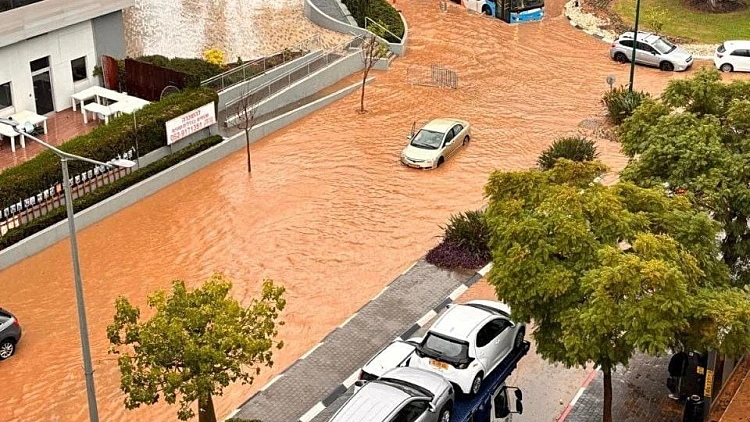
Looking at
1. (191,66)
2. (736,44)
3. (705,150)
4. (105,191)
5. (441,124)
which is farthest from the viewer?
(736,44)

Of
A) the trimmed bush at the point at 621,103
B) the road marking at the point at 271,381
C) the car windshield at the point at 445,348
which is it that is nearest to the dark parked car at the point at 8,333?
the road marking at the point at 271,381

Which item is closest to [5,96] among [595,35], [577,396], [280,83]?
[280,83]

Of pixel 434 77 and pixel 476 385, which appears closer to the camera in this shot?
pixel 476 385

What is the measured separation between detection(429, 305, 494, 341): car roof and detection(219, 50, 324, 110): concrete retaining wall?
56.1 feet

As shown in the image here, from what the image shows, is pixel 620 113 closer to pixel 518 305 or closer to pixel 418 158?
pixel 418 158

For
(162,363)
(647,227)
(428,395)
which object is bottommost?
(428,395)

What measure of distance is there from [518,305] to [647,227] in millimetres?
2723

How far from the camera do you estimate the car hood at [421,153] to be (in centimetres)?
3300

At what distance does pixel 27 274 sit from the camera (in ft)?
89.5

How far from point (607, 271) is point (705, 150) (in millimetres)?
4205

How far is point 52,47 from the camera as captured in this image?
36031mm

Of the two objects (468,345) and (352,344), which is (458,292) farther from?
(468,345)

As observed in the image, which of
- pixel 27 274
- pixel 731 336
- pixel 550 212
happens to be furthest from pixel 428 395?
pixel 27 274

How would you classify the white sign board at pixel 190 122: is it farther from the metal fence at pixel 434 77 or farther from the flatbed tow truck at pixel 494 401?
the flatbed tow truck at pixel 494 401
